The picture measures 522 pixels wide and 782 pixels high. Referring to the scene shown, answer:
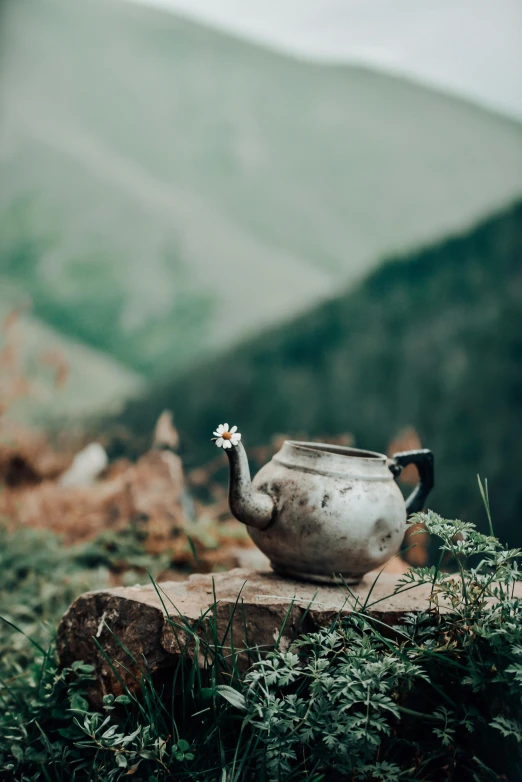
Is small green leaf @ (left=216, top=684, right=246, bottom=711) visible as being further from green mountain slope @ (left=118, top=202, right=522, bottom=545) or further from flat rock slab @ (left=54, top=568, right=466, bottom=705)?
green mountain slope @ (left=118, top=202, right=522, bottom=545)

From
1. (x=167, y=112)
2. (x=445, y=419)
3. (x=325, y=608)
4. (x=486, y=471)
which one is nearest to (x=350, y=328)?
(x=445, y=419)

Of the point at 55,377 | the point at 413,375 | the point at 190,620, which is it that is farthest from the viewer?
the point at 55,377

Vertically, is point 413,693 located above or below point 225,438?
below

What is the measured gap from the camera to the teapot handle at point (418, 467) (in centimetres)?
197

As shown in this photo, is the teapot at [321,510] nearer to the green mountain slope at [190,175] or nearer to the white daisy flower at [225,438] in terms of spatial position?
the white daisy flower at [225,438]

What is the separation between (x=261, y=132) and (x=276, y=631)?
396cm

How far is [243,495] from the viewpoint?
1.77 metres

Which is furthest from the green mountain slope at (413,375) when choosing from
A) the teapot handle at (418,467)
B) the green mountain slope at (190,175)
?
the teapot handle at (418,467)

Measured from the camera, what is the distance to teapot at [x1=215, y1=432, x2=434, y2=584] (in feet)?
5.75

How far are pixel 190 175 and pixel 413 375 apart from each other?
219 centimetres

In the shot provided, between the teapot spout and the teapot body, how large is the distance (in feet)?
0.12

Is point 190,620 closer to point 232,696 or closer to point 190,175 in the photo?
point 232,696

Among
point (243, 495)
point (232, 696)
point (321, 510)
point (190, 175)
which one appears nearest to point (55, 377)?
point (190, 175)

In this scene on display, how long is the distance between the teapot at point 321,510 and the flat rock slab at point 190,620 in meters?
0.08
